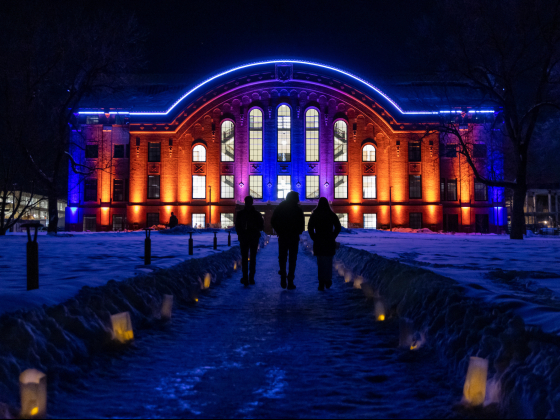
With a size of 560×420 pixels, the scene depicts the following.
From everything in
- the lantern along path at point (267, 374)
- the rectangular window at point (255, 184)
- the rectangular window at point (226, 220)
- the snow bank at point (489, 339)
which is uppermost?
the rectangular window at point (255, 184)

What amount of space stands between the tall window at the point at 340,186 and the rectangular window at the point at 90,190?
78.5ft

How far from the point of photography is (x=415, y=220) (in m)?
45.1

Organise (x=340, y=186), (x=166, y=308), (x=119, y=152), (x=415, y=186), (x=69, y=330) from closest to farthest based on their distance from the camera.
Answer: (x=69, y=330) < (x=166, y=308) < (x=340, y=186) < (x=415, y=186) < (x=119, y=152)

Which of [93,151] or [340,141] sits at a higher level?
[340,141]

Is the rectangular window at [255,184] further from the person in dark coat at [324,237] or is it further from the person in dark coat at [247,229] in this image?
the person in dark coat at [324,237]

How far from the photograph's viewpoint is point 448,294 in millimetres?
4816

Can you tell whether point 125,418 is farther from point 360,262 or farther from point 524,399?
point 360,262

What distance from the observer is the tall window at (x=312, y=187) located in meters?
45.0

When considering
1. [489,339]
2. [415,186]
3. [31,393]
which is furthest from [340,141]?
Result: [31,393]

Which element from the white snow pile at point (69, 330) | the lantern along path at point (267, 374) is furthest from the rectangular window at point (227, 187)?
the lantern along path at point (267, 374)

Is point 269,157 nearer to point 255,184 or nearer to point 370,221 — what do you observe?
point 255,184

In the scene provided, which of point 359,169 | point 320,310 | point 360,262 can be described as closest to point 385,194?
point 359,169

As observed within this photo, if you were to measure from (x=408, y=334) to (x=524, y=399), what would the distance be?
2.04 m

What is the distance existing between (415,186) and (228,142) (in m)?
19.1
